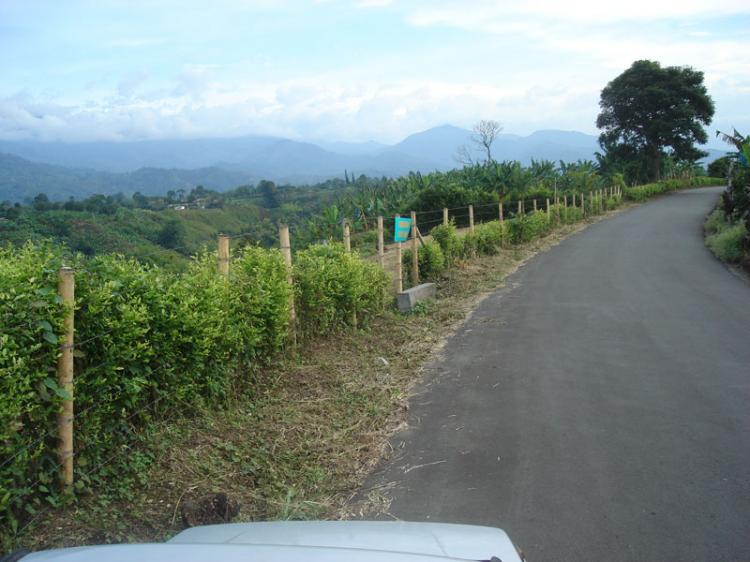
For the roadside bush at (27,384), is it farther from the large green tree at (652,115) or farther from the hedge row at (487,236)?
the large green tree at (652,115)

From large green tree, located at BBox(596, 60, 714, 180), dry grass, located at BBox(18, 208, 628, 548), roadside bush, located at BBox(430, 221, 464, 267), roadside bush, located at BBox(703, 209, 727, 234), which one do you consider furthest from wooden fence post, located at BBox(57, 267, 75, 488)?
large green tree, located at BBox(596, 60, 714, 180)

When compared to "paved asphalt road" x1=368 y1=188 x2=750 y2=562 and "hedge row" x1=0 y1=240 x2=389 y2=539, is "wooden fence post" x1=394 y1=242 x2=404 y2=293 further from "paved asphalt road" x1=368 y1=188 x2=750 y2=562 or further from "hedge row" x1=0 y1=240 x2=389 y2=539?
"hedge row" x1=0 y1=240 x2=389 y2=539

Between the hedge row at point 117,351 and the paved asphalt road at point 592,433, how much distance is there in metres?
1.80

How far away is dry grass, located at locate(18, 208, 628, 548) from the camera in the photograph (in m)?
3.89

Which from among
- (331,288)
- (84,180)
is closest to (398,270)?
(331,288)

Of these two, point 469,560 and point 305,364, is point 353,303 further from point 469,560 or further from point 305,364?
point 469,560

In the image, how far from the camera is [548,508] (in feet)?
13.9

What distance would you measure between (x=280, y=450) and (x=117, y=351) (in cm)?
162

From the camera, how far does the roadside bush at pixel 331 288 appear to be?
7.63 m

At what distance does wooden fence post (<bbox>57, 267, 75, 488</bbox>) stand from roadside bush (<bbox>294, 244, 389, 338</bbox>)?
3600 millimetres

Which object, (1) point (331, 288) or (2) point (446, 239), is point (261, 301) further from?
(2) point (446, 239)

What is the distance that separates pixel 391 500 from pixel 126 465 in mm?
1907

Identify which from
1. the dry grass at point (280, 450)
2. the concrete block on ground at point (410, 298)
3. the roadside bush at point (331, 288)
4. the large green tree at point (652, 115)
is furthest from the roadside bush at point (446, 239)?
the large green tree at point (652, 115)

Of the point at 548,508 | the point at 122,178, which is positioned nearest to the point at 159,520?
the point at 548,508
